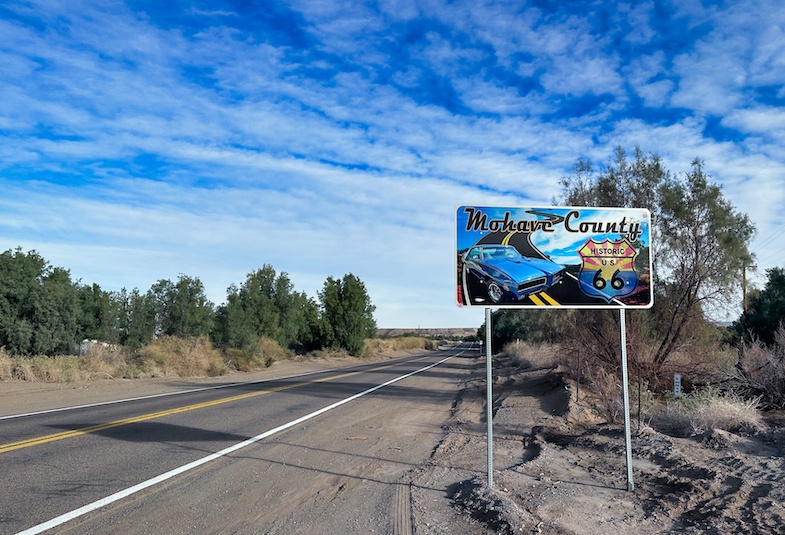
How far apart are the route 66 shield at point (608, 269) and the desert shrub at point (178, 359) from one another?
25319 millimetres

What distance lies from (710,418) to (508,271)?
6.06 meters

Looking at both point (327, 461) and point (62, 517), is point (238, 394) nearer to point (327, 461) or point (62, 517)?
point (327, 461)

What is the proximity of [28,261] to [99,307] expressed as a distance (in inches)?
329

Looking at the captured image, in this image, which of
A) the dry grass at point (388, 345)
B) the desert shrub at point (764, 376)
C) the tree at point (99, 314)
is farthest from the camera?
the dry grass at point (388, 345)

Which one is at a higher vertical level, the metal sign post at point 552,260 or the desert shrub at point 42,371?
the metal sign post at point 552,260

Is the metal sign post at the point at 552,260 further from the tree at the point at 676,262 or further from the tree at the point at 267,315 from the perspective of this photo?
the tree at the point at 267,315

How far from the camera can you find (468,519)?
608 centimetres

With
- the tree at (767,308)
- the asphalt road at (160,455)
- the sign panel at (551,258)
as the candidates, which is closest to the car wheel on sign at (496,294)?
the sign panel at (551,258)

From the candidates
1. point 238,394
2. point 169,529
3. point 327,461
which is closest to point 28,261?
point 238,394

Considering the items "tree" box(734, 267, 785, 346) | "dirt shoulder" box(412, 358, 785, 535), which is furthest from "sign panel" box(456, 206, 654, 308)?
"tree" box(734, 267, 785, 346)

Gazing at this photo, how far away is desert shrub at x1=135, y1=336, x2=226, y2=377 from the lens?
2942 cm

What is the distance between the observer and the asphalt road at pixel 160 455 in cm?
611

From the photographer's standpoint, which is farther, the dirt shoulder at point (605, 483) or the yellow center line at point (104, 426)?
the yellow center line at point (104, 426)

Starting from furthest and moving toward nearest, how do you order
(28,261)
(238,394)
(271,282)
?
(271,282)
(28,261)
(238,394)
